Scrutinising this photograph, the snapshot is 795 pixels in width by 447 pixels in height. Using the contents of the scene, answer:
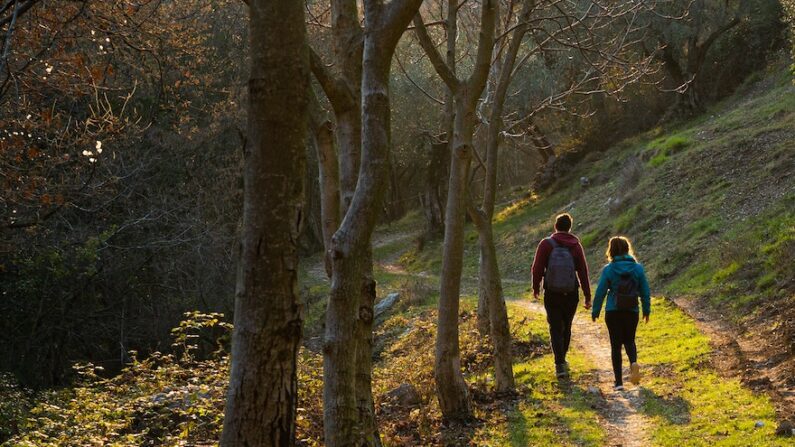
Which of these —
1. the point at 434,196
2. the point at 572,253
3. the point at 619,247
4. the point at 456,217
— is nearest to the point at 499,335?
the point at 572,253

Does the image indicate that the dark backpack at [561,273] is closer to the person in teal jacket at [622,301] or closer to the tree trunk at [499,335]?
the person in teal jacket at [622,301]

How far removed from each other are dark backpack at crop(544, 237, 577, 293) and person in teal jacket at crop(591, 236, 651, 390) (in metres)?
0.59

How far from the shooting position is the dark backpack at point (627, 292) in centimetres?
1087

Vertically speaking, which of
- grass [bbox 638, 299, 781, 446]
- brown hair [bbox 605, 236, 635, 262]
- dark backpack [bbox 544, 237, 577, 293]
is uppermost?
brown hair [bbox 605, 236, 635, 262]

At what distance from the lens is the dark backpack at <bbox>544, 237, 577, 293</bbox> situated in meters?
11.6

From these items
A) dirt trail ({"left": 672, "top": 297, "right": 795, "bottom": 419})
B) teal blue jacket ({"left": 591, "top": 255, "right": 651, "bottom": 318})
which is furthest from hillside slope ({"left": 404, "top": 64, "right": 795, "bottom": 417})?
teal blue jacket ({"left": 591, "top": 255, "right": 651, "bottom": 318})

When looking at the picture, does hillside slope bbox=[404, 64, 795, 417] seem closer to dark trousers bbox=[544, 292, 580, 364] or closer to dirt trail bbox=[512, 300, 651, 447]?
dirt trail bbox=[512, 300, 651, 447]

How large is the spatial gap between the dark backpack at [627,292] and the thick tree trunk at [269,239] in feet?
23.7

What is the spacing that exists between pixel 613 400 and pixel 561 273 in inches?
75.1

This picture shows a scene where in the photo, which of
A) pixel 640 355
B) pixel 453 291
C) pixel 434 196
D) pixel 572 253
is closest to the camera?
pixel 453 291

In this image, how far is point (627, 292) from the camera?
→ 428 inches

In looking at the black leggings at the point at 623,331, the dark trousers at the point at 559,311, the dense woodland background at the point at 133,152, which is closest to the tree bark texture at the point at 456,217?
the dense woodland background at the point at 133,152

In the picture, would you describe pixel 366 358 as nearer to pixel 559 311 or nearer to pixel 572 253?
pixel 559 311

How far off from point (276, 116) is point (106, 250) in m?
14.8
